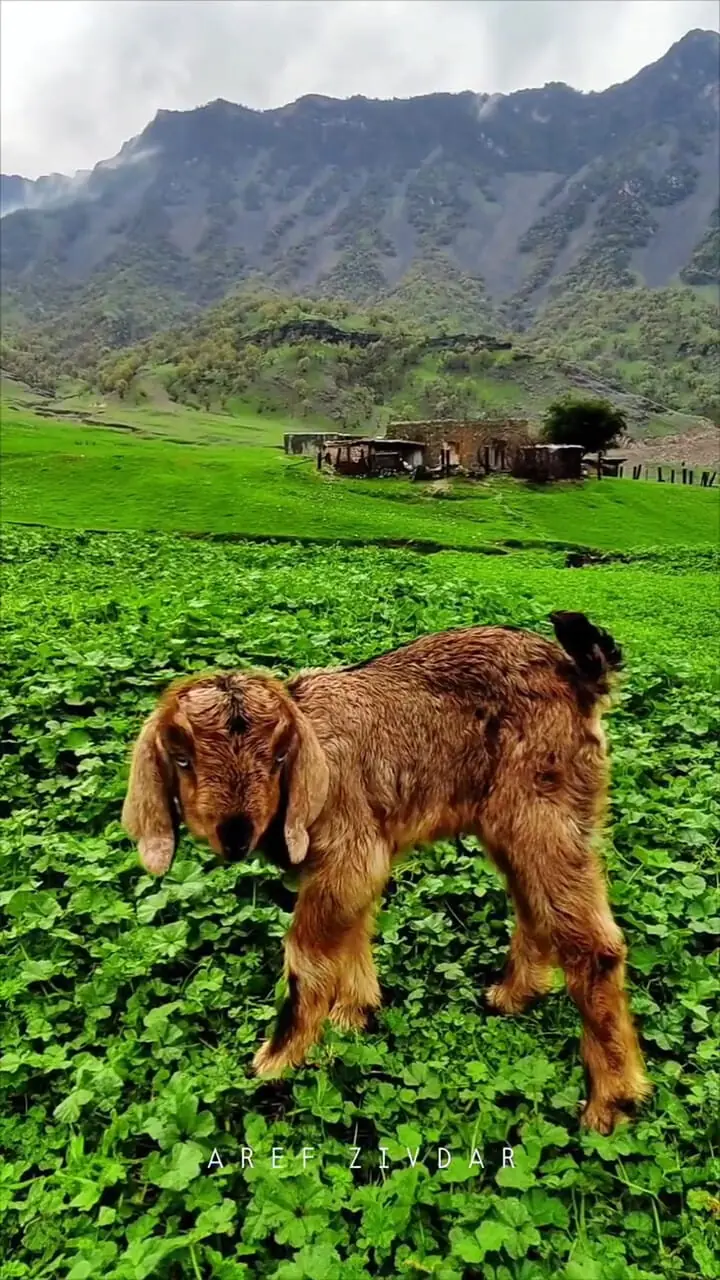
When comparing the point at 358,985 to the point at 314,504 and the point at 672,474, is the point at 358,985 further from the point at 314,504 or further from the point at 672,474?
the point at 672,474

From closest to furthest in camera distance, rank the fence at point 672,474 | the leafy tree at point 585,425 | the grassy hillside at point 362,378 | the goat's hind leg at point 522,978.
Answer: the goat's hind leg at point 522,978
the leafy tree at point 585,425
the fence at point 672,474
the grassy hillside at point 362,378

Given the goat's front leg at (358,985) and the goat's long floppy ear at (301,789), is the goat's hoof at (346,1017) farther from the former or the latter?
the goat's long floppy ear at (301,789)

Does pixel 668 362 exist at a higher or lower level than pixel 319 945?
higher

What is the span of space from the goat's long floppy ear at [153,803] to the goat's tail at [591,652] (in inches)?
72.3

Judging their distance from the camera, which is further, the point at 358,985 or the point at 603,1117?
the point at 358,985

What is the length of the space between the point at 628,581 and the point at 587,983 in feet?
62.3

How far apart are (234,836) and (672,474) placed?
239 ft

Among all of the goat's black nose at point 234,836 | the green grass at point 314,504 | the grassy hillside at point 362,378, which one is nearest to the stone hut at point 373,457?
the green grass at point 314,504

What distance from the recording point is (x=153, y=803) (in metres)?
3.44

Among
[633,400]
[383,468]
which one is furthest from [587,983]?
[633,400]

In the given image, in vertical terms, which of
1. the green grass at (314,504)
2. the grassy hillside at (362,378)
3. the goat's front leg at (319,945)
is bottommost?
the green grass at (314,504)

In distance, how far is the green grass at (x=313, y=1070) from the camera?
3.19 metres

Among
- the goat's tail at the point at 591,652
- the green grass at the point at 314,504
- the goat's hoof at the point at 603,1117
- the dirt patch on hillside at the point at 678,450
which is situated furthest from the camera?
the dirt patch on hillside at the point at 678,450

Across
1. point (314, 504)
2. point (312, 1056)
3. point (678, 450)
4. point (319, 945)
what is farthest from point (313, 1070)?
point (678, 450)
